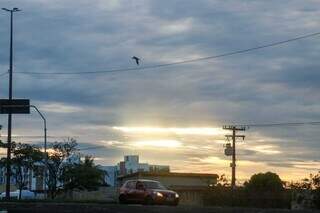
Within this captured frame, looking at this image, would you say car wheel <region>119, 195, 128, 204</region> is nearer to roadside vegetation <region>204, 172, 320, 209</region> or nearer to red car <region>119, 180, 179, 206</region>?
red car <region>119, 180, 179, 206</region>

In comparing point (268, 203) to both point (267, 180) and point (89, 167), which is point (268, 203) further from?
point (89, 167)

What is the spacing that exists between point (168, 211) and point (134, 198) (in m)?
12.3

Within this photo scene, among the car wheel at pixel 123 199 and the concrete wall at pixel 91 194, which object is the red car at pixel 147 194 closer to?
the car wheel at pixel 123 199

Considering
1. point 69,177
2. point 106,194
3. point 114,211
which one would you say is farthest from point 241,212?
point 69,177

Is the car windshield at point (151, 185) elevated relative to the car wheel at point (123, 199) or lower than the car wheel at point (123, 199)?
elevated

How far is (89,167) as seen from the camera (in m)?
89.8

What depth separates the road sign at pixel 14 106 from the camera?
51125 mm

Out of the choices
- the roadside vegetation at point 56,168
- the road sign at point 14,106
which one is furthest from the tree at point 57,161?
the road sign at point 14,106

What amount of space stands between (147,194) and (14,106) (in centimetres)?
1966

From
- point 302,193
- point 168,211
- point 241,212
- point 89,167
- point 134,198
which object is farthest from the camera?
point 89,167

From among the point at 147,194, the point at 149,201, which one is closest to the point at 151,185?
the point at 147,194

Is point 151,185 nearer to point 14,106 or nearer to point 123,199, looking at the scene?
point 123,199

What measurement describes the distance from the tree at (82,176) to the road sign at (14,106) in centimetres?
3586

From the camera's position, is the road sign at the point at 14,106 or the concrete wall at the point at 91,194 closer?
the road sign at the point at 14,106
